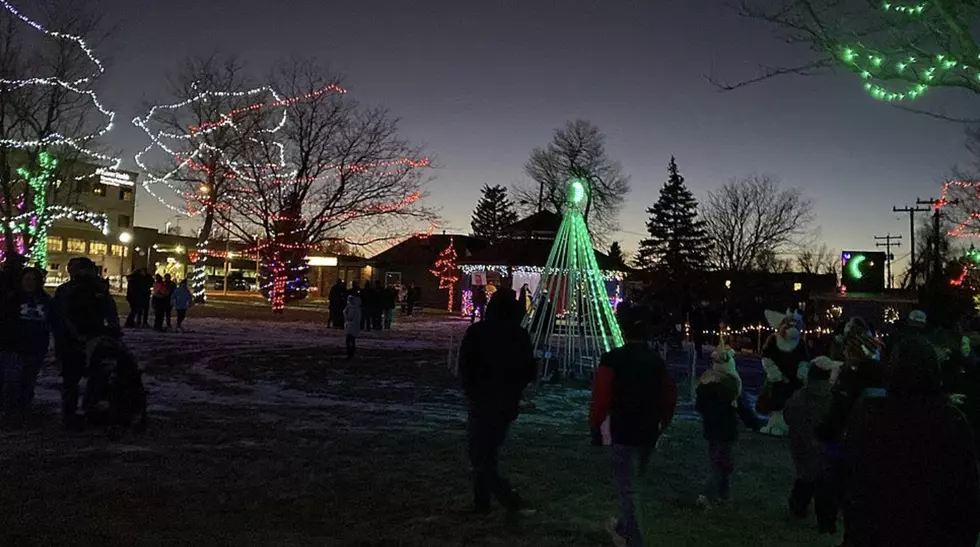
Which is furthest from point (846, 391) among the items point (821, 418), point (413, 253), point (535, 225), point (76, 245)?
point (76, 245)

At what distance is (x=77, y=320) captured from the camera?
798 cm

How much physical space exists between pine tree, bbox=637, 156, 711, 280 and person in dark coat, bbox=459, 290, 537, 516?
171 feet

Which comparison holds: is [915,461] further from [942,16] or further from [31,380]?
[31,380]

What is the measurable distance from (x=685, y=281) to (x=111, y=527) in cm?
5095

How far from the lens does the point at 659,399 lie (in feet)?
15.8

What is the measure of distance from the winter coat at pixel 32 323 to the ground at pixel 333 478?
0.81 m

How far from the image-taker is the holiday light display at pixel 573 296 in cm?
1395

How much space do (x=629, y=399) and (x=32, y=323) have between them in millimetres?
6970

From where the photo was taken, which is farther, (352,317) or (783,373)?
(352,317)

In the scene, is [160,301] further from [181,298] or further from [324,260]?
[324,260]

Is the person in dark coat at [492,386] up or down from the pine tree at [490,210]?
down

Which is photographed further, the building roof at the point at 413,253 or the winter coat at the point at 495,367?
the building roof at the point at 413,253

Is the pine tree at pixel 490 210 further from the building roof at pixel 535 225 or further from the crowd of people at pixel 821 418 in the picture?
the crowd of people at pixel 821 418

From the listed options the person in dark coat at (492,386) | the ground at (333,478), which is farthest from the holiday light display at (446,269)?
the person in dark coat at (492,386)
